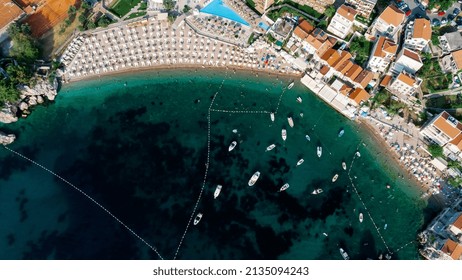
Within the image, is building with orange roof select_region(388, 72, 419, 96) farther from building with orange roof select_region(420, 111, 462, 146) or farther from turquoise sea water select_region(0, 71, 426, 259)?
turquoise sea water select_region(0, 71, 426, 259)

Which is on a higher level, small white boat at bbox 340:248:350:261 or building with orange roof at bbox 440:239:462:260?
building with orange roof at bbox 440:239:462:260

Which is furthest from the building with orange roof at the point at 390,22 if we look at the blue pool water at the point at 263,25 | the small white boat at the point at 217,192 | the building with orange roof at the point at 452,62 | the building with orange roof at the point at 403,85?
the small white boat at the point at 217,192

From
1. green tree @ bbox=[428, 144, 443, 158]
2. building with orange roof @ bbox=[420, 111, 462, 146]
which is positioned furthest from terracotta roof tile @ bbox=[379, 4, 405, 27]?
green tree @ bbox=[428, 144, 443, 158]

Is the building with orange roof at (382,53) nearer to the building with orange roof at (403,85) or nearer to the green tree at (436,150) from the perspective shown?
the building with orange roof at (403,85)

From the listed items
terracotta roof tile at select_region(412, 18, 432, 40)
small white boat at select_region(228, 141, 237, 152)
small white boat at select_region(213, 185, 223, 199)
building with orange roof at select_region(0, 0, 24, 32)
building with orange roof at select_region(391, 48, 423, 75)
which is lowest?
small white boat at select_region(213, 185, 223, 199)

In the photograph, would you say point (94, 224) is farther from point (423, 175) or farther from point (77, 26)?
point (423, 175)

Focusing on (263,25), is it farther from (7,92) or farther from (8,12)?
(7,92)

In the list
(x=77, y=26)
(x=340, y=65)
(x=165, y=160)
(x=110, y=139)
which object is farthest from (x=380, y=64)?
(x=77, y=26)

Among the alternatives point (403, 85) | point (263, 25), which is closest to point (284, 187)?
point (403, 85)
